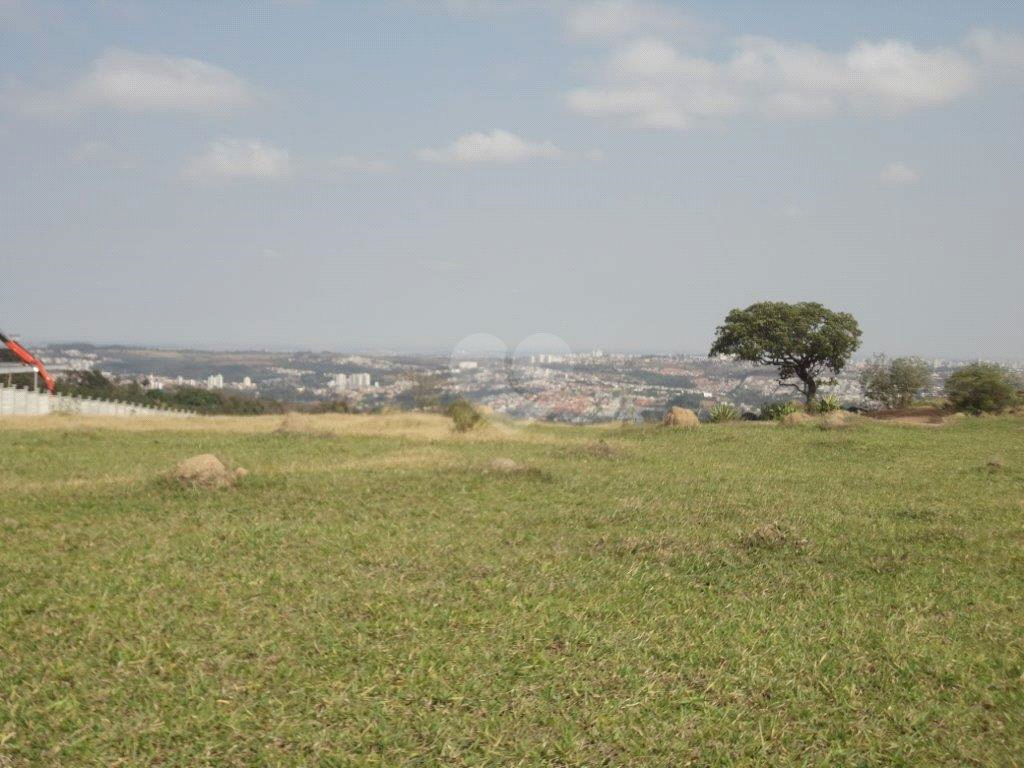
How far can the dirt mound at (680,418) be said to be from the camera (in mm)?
26661

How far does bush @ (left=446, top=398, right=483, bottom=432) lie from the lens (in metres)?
27.0

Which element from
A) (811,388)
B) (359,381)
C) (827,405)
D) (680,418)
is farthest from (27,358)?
(811,388)

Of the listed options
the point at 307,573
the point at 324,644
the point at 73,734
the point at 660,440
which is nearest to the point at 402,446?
the point at 660,440

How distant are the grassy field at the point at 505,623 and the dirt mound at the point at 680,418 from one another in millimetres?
12705

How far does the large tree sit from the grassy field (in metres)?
27.9

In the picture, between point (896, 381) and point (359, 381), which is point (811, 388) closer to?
point (896, 381)

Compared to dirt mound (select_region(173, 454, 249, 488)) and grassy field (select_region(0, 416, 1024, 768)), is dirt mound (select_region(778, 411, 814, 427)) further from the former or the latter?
dirt mound (select_region(173, 454, 249, 488))

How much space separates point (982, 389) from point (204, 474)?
3422 centimetres

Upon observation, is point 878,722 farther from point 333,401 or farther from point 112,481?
point 333,401

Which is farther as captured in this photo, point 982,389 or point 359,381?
point 359,381

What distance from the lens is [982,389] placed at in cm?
3697

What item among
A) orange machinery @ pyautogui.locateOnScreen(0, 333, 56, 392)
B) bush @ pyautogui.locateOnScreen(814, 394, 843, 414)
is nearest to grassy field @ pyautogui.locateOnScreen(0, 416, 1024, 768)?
bush @ pyautogui.locateOnScreen(814, 394, 843, 414)

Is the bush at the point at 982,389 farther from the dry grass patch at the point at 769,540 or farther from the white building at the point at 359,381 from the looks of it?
the white building at the point at 359,381

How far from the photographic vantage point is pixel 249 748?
4.68m
